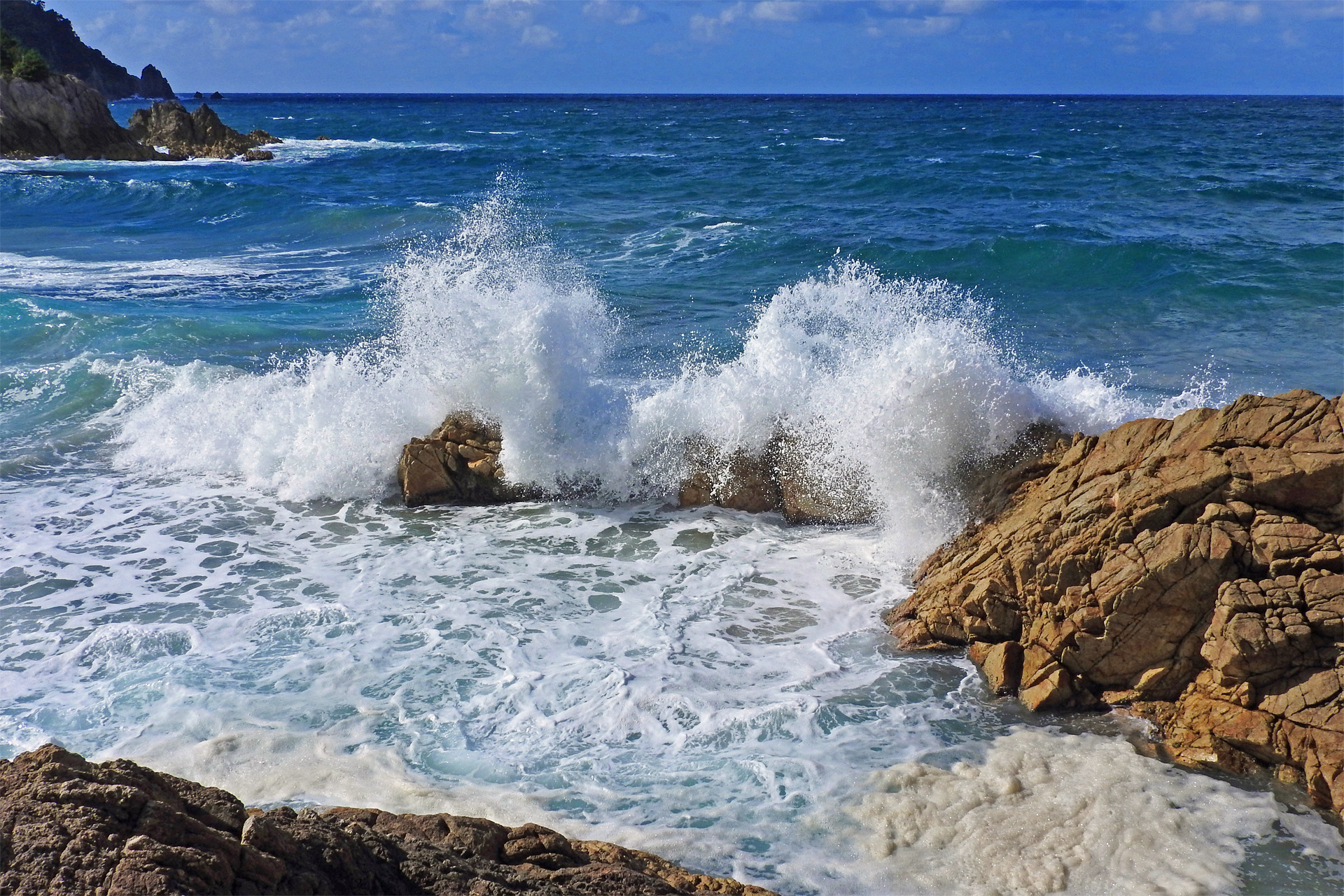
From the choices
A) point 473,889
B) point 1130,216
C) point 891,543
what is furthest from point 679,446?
point 1130,216

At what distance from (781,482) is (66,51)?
3792 inches

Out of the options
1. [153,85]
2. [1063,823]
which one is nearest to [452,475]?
[1063,823]

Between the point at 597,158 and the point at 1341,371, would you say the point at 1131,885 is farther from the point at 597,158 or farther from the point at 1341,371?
the point at 597,158

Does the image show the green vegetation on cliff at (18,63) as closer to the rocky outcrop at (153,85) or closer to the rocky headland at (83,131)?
the rocky headland at (83,131)

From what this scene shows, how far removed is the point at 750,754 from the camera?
15.8 ft

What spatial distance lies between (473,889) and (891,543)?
433 centimetres

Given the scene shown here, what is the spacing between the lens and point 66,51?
83438 millimetres

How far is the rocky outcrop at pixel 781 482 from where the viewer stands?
7.32 metres

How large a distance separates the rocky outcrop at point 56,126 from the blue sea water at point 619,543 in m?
23.4

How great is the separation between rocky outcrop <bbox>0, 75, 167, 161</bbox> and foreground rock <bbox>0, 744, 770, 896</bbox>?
39.6 metres

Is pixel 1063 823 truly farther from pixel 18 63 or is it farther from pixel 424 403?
pixel 18 63

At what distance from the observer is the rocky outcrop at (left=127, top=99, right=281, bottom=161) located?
4003 cm

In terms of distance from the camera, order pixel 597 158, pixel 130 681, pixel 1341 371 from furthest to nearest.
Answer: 1. pixel 597 158
2. pixel 1341 371
3. pixel 130 681

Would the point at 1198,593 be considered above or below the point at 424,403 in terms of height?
below
